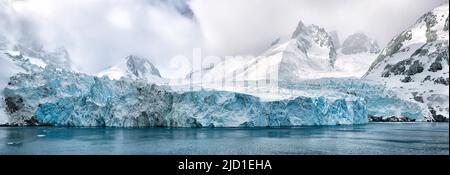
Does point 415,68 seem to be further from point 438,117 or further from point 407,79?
point 438,117

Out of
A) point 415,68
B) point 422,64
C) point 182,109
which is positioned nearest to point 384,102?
point 415,68

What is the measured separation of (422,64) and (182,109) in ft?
324

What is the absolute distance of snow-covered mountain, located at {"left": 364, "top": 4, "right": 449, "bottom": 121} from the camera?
4151 inches

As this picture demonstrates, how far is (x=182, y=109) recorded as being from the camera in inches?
2566

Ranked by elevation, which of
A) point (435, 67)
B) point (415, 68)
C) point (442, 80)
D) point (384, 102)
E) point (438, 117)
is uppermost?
point (415, 68)

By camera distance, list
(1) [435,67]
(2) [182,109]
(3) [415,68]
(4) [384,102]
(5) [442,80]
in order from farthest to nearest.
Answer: (3) [415,68] < (1) [435,67] < (5) [442,80] < (4) [384,102] < (2) [182,109]

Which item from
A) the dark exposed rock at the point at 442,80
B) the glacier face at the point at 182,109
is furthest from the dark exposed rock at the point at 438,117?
the dark exposed rock at the point at 442,80

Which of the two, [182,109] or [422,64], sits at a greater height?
[422,64]

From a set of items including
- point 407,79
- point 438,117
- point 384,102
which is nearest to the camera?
point 438,117

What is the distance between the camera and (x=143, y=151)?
3756 centimetres

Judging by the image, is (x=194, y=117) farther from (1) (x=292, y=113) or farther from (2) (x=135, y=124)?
(1) (x=292, y=113)

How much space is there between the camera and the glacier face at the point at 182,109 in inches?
2527

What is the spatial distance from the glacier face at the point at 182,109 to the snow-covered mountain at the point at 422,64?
32728 millimetres
